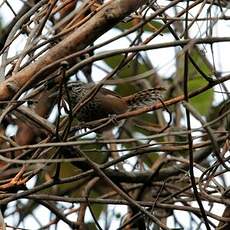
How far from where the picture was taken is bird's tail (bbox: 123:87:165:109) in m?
3.27

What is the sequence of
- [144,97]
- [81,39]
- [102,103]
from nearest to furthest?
[81,39], [144,97], [102,103]

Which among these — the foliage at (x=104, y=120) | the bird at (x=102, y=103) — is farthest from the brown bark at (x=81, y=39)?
the bird at (x=102, y=103)

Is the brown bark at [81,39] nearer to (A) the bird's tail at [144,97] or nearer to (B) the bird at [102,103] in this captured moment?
(A) the bird's tail at [144,97]

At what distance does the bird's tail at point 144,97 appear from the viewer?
327 cm

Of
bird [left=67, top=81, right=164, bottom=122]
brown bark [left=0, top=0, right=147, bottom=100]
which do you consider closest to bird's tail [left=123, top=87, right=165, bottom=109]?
bird [left=67, top=81, right=164, bottom=122]

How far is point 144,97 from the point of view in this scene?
341cm

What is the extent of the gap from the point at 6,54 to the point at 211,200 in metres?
0.82

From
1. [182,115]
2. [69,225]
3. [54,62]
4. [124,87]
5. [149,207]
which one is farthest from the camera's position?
[182,115]

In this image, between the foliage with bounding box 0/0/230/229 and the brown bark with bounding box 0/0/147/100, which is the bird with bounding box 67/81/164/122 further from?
the brown bark with bounding box 0/0/147/100

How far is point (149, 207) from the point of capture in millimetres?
2752

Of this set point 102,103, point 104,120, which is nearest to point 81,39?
point 104,120

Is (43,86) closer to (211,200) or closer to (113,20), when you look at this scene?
(113,20)

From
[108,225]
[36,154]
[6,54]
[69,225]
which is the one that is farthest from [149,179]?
[6,54]

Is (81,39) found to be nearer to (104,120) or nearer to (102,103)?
(104,120)
